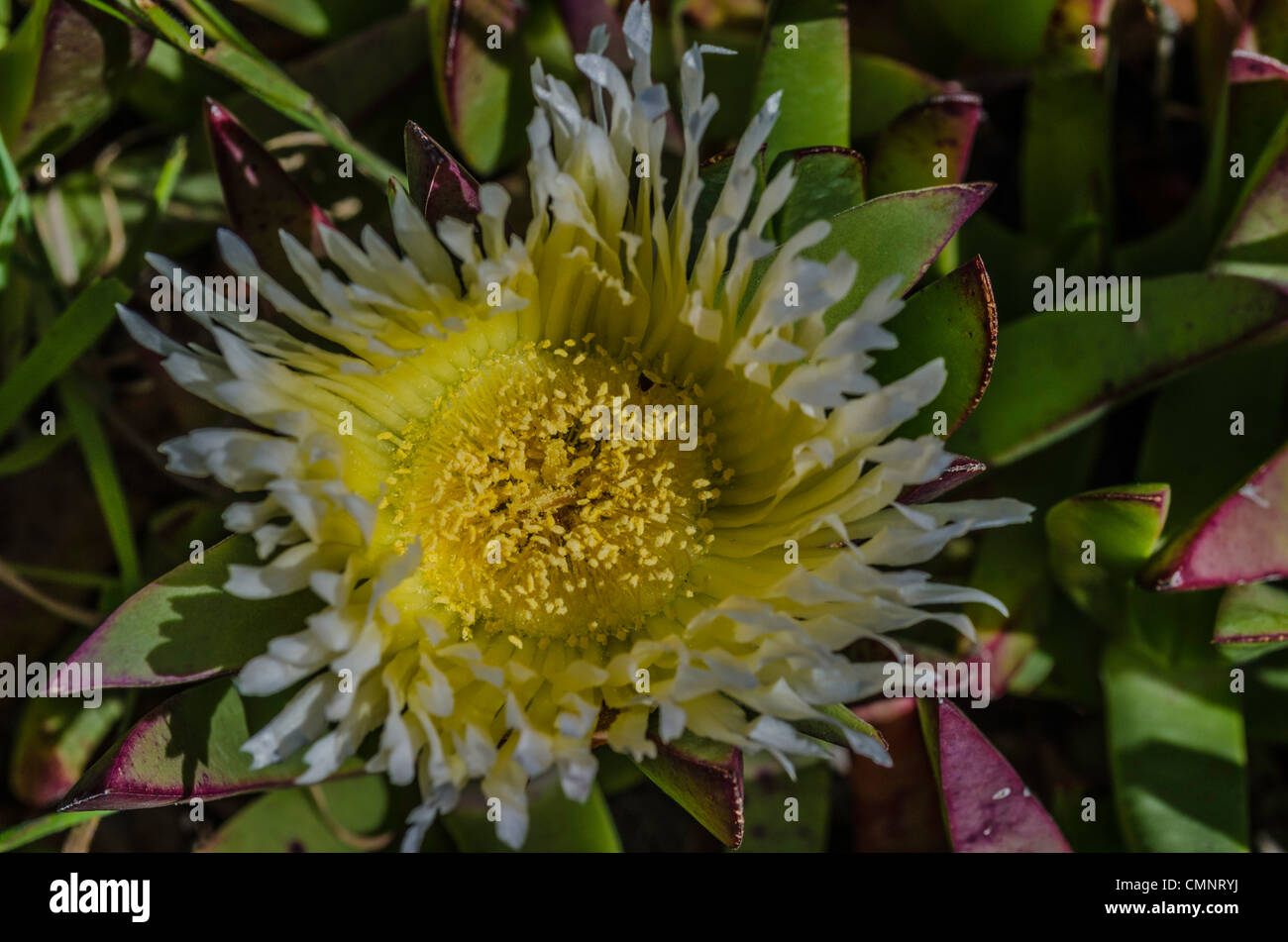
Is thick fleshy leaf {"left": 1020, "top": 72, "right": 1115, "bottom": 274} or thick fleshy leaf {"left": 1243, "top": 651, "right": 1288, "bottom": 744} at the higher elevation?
thick fleshy leaf {"left": 1020, "top": 72, "right": 1115, "bottom": 274}

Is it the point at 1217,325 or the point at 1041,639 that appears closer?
the point at 1217,325

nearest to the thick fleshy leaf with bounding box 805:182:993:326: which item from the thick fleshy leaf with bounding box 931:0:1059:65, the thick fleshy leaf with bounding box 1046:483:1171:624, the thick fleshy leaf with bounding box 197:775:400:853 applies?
the thick fleshy leaf with bounding box 1046:483:1171:624

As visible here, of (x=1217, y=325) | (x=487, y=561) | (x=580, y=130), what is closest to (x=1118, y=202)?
(x=1217, y=325)

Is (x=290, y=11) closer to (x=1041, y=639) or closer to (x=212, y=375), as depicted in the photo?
(x=212, y=375)

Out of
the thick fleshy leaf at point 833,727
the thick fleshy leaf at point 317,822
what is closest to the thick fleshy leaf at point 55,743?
the thick fleshy leaf at point 317,822

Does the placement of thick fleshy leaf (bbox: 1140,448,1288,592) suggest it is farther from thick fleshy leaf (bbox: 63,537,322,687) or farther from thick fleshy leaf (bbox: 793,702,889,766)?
thick fleshy leaf (bbox: 63,537,322,687)

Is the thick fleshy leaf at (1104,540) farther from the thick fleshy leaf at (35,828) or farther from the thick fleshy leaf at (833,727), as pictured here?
the thick fleshy leaf at (35,828)
